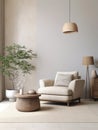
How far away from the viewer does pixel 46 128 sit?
Answer: 3.63m

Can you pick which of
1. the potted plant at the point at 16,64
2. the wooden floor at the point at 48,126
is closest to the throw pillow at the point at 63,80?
the potted plant at the point at 16,64

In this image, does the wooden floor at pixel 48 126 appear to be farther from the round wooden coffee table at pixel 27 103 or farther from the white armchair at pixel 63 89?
the white armchair at pixel 63 89

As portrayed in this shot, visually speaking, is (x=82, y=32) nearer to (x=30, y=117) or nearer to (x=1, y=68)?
(x=1, y=68)

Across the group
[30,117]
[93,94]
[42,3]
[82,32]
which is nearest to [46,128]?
[30,117]

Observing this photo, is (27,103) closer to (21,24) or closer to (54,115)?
(54,115)

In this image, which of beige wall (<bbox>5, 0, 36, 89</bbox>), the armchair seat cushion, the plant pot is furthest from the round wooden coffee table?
beige wall (<bbox>5, 0, 36, 89</bbox>)

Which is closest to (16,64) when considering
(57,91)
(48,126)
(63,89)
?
(57,91)

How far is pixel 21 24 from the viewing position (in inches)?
278

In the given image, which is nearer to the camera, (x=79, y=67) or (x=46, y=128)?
(x=46, y=128)

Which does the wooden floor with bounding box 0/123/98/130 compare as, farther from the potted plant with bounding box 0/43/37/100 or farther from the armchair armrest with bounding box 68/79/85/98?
the potted plant with bounding box 0/43/37/100

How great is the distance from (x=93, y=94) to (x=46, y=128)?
3.19 m

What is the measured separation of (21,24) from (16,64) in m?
1.37

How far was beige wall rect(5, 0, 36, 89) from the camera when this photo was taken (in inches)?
277

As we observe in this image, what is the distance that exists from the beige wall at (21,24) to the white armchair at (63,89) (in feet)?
3.47
